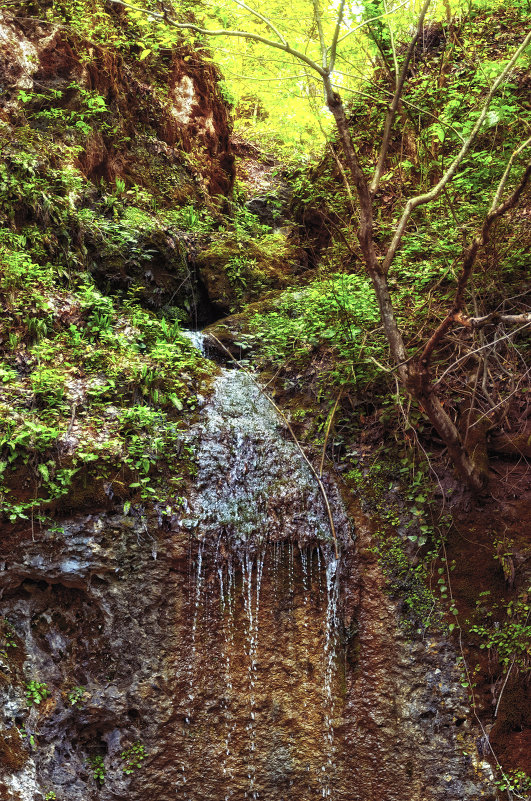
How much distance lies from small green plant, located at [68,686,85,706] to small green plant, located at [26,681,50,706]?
178 millimetres

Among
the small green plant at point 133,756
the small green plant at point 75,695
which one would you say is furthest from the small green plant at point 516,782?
the small green plant at point 75,695

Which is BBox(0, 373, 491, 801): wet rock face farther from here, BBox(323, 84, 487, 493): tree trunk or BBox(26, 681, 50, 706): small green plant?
BBox(323, 84, 487, 493): tree trunk

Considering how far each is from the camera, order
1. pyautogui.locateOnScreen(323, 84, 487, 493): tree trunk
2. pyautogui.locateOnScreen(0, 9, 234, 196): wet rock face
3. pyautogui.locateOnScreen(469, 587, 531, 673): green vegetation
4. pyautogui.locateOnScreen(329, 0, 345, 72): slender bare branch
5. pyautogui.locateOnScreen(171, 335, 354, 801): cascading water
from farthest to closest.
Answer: pyautogui.locateOnScreen(0, 9, 234, 196): wet rock face, pyautogui.locateOnScreen(171, 335, 354, 801): cascading water, pyautogui.locateOnScreen(469, 587, 531, 673): green vegetation, pyautogui.locateOnScreen(323, 84, 487, 493): tree trunk, pyautogui.locateOnScreen(329, 0, 345, 72): slender bare branch

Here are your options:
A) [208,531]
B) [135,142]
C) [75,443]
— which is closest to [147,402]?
[75,443]

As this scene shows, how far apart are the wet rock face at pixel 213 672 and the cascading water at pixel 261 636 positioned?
1 centimetres

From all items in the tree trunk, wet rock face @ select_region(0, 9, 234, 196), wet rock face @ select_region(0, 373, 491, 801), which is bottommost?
wet rock face @ select_region(0, 373, 491, 801)

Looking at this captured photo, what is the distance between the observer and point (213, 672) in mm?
4582

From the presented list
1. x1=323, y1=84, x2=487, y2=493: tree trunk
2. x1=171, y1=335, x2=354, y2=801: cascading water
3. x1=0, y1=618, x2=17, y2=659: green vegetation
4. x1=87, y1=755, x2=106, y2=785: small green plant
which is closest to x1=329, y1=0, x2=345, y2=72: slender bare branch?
x1=323, y1=84, x2=487, y2=493: tree trunk

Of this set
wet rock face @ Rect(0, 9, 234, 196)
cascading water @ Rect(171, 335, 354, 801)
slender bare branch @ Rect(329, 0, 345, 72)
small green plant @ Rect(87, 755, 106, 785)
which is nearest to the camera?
slender bare branch @ Rect(329, 0, 345, 72)

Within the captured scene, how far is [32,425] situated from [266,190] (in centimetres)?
873

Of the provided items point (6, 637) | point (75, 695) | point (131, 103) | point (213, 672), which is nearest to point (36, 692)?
point (75, 695)

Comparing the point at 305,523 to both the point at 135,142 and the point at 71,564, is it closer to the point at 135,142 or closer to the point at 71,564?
the point at 71,564

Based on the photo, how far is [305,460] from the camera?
550cm

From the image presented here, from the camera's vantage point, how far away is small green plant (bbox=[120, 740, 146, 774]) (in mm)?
4344
